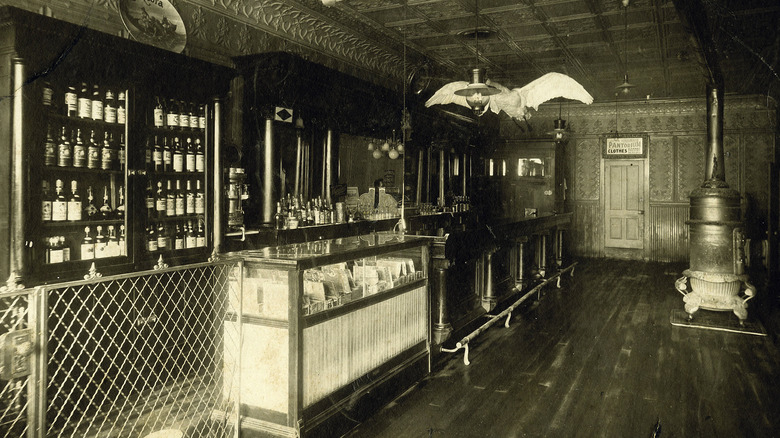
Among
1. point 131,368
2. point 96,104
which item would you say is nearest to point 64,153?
point 96,104

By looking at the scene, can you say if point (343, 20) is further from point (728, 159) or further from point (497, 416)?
point (728, 159)

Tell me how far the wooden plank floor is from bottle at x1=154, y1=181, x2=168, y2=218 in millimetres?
2322

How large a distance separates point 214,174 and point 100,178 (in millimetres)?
880

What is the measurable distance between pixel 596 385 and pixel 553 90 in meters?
3.17

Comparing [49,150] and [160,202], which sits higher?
[49,150]

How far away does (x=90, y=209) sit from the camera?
3.75m

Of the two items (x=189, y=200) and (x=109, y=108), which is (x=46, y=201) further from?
(x=189, y=200)

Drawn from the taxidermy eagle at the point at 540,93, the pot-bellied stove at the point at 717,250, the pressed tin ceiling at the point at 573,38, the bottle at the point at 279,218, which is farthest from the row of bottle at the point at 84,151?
the pot-bellied stove at the point at 717,250

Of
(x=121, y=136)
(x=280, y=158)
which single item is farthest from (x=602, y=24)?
(x=121, y=136)

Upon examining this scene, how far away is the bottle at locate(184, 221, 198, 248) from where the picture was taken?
4438 mm

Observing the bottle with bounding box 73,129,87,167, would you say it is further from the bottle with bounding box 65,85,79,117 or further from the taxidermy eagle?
the taxidermy eagle

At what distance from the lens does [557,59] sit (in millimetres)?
8492

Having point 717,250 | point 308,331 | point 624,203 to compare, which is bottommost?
point 308,331

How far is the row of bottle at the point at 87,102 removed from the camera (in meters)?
3.49
